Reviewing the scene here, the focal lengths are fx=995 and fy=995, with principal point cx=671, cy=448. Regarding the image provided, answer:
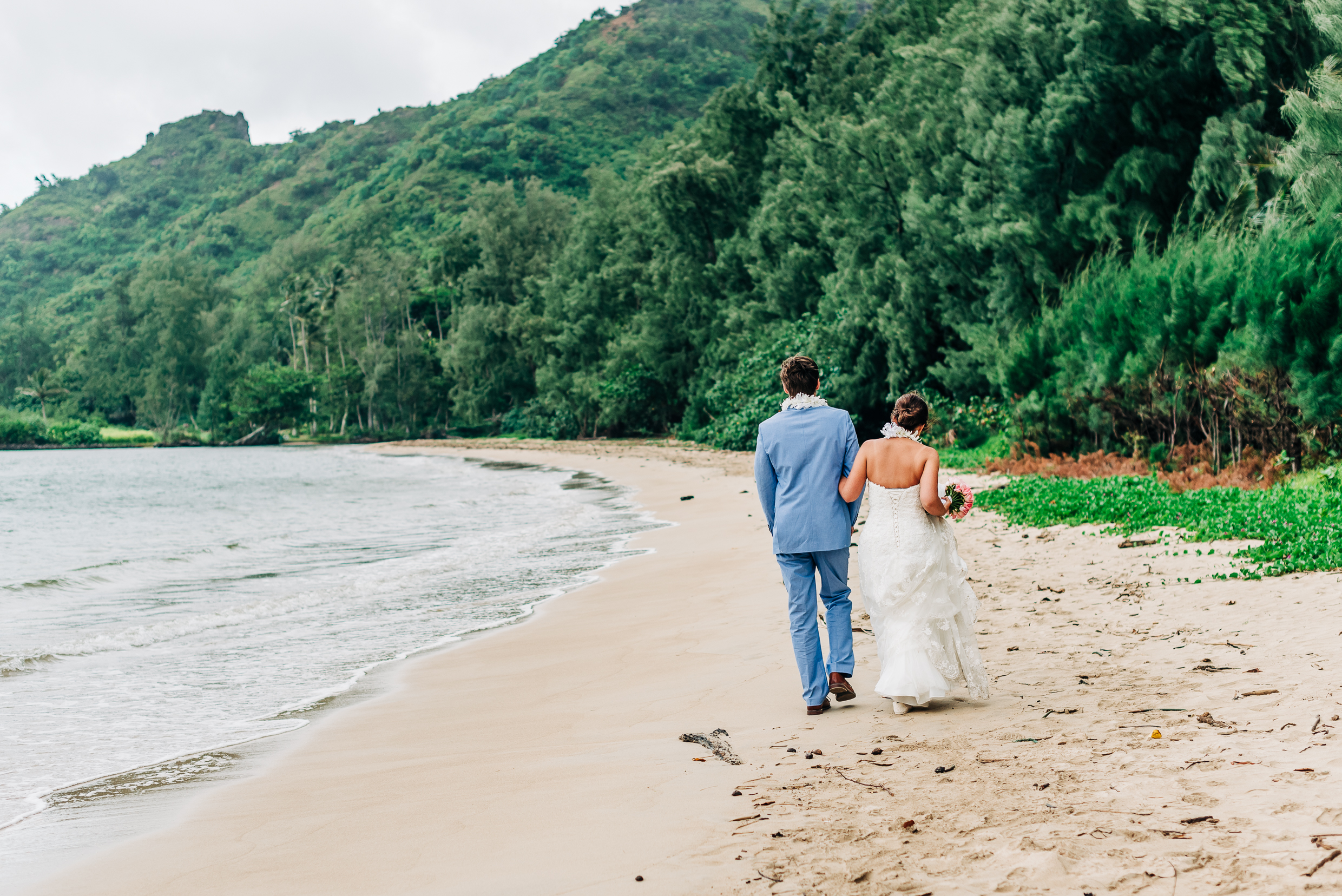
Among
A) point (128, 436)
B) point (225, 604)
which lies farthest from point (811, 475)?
point (128, 436)

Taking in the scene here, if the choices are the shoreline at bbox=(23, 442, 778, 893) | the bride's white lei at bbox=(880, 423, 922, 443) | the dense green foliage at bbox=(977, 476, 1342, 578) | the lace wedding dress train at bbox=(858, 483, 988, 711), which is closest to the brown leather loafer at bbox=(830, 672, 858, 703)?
the lace wedding dress train at bbox=(858, 483, 988, 711)

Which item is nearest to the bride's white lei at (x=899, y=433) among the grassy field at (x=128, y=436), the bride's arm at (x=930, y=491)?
the bride's arm at (x=930, y=491)

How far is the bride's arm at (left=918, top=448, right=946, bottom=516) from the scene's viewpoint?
16.5 feet

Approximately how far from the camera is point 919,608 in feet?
16.3

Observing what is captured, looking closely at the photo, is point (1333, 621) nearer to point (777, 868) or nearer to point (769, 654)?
point (769, 654)

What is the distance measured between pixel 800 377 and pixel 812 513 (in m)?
0.74

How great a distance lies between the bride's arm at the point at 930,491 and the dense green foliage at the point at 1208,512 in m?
3.39

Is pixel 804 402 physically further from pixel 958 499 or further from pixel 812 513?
pixel 958 499

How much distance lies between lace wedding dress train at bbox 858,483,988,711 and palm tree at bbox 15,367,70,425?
105m

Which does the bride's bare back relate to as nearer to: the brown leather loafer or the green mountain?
the brown leather loafer

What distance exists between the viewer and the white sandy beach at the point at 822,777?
3.01m

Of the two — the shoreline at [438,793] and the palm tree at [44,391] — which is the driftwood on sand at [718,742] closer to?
the shoreline at [438,793]

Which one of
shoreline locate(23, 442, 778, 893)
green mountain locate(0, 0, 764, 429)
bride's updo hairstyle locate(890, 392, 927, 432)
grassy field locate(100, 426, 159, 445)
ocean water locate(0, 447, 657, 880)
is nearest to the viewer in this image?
shoreline locate(23, 442, 778, 893)

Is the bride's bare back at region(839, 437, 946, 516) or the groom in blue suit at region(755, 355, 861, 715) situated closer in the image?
the bride's bare back at region(839, 437, 946, 516)
